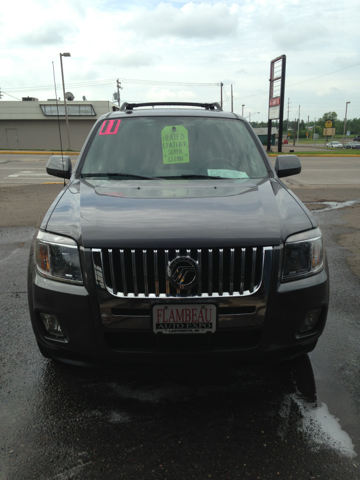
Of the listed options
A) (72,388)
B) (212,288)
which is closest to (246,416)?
(212,288)

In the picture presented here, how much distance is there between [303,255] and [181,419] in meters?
1.11

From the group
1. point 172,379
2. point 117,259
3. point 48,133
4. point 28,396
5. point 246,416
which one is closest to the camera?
point 117,259

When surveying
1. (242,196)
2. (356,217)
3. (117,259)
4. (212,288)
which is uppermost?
(242,196)

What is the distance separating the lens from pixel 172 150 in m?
3.46

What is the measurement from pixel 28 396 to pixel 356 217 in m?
7.12

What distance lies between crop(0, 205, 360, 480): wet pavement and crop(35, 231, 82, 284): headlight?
0.58m

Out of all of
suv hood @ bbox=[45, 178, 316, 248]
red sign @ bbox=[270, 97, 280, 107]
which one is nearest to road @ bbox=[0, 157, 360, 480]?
suv hood @ bbox=[45, 178, 316, 248]

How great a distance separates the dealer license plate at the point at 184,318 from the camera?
6.88ft

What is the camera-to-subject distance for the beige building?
46.2 m

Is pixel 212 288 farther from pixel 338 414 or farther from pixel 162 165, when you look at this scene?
pixel 162 165

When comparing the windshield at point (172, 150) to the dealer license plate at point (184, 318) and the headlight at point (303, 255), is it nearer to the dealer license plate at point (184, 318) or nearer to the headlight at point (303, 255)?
the headlight at point (303, 255)

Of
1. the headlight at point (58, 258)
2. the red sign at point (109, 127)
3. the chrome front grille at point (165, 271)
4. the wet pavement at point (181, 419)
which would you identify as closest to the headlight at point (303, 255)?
the chrome front grille at point (165, 271)

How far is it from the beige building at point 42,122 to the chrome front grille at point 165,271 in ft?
152

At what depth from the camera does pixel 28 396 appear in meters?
2.47
